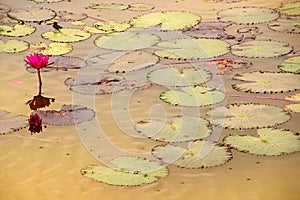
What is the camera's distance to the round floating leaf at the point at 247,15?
4020mm

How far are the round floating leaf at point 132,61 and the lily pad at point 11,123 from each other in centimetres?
64

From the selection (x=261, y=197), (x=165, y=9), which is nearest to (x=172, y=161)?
(x=261, y=197)

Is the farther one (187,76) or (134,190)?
(187,76)

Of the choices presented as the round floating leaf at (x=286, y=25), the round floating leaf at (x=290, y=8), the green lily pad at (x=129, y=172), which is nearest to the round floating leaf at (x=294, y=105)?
the green lily pad at (x=129, y=172)

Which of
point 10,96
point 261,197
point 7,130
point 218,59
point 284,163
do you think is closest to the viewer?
point 261,197

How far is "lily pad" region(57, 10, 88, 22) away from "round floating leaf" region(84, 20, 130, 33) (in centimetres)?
16

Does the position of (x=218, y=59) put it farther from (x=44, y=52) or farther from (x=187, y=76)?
(x=44, y=52)

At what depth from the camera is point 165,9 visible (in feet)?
13.9

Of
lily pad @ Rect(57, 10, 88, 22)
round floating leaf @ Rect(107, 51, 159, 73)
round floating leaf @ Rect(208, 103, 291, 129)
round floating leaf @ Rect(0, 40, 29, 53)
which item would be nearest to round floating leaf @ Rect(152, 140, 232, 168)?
round floating leaf @ Rect(208, 103, 291, 129)

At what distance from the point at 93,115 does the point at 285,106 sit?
86 centimetres

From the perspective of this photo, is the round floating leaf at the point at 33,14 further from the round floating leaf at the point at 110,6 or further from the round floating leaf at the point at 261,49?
the round floating leaf at the point at 261,49

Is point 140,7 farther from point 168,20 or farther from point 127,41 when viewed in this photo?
point 127,41

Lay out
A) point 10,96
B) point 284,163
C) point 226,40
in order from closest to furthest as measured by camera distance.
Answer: point 284,163 → point 10,96 → point 226,40

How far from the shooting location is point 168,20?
4008mm
